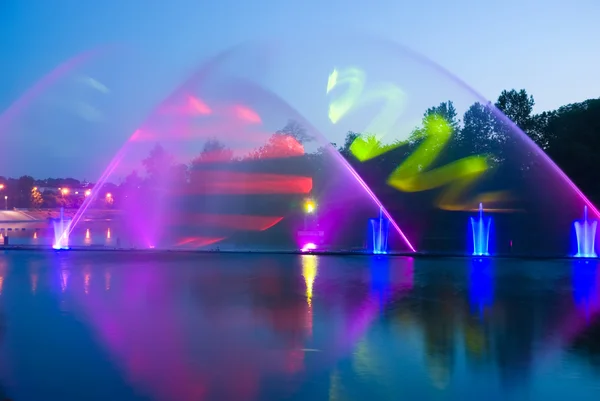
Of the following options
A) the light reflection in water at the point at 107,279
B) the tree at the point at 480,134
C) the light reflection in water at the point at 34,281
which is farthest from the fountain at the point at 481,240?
the light reflection in water at the point at 34,281

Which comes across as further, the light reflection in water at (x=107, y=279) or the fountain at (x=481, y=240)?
the fountain at (x=481, y=240)

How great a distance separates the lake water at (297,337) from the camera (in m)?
7.21

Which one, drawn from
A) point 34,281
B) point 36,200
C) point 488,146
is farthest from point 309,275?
point 36,200

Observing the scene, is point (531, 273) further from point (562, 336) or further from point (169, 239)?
point (169, 239)

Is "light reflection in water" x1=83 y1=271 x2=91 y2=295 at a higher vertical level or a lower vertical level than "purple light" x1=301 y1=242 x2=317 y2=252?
lower

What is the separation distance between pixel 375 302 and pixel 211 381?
22.3 ft

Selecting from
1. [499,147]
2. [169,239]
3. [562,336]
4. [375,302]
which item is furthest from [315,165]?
[562,336]

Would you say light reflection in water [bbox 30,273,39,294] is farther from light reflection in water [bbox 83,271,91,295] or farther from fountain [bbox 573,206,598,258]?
fountain [bbox 573,206,598,258]

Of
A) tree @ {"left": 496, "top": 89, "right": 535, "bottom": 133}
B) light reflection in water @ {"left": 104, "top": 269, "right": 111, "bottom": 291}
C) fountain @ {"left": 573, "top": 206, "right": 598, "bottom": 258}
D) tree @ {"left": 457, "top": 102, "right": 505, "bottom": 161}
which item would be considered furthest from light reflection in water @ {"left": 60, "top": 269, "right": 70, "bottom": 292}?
tree @ {"left": 496, "top": 89, "right": 535, "bottom": 133}

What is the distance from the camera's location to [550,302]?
13609 millimetres

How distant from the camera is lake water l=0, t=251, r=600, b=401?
7.21m

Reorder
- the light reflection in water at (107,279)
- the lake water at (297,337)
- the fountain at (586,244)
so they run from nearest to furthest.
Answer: the lake water at (297,337), the light reflection in water at (107,279), the fountain at (586,244)

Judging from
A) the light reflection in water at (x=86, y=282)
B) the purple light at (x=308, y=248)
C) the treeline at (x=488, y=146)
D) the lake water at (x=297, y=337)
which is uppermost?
the treeline at (x=488, y=146)

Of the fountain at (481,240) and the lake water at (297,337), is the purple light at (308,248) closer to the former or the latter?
the fountain at (481,240)
